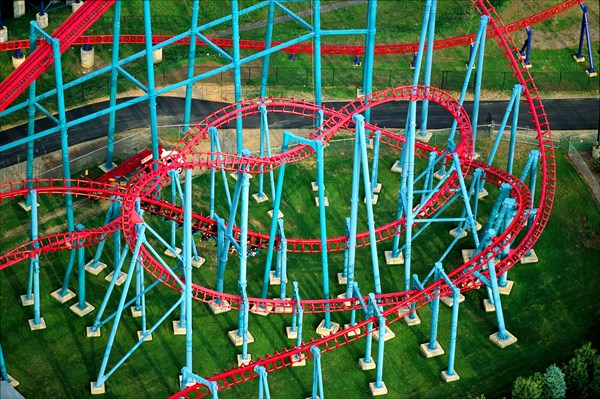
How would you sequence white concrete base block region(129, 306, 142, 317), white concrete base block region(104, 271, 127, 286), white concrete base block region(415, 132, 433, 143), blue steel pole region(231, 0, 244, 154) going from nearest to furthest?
white concrete base block region(129, 306, 142, 317), white concrete base block region(104, 271, 127, 286), blue steel pole region(231, 0, 244, 154), white concrete base block region(415, 132, 433, 143)

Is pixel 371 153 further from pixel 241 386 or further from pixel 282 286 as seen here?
pixel 241 386

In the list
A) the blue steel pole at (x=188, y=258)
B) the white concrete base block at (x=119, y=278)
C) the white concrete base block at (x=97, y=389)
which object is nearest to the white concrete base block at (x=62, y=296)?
the white concrete base block at (x=119, y=278)

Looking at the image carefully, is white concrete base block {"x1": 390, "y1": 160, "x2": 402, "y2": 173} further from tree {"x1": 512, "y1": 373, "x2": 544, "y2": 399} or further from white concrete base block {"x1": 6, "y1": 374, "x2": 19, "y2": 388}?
white concrete base block {"x1": 6, "y1": 374, "x2": 19, "y2": 388}

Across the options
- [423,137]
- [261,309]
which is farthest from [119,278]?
[423,137]

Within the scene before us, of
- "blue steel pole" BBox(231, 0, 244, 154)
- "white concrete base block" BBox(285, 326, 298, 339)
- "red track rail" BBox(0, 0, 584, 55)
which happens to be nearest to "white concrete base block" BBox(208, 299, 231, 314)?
"white concrete base block" BBox(285, 326, 298, 339)

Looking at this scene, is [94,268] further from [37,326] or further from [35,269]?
[35,269]
